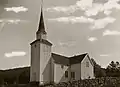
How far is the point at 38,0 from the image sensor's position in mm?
4293

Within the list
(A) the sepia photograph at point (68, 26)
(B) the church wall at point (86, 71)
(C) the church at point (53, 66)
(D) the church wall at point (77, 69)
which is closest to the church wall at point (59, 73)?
(C) the church at point (53, 66)

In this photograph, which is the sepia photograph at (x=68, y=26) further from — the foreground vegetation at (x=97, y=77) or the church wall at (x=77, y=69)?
the church wall at (x=77, y=69)

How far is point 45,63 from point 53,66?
1.00 ft

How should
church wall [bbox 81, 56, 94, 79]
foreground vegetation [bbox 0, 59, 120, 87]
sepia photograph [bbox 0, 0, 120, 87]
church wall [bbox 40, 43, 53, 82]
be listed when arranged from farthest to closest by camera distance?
1. church wall [bbox 81, 56, 94, 79]
2. church wall [bbox 40, 43, 53, 82]
3. foreground vegetation [bbox 0, 59, 120, 87]
4. sepia photograph [bbox 0, 0, 120, 87]

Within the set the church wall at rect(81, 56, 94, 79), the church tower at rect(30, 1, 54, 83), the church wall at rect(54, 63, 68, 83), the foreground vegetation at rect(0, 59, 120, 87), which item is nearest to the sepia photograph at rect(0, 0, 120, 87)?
the foreground vegetation at rect(0, 59, 120, 87)

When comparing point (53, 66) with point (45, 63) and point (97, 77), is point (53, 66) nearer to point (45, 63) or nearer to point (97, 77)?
point (45, 63)

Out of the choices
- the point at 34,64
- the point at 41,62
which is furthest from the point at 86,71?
the point at 34,64

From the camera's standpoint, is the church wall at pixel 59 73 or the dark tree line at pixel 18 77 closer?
the dark tree line at pixel 18 77

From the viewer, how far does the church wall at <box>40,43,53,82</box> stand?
8414 mm

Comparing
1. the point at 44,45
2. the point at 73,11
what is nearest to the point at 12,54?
the point at 73,11

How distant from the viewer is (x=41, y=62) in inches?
335

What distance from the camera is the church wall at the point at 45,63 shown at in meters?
8.41

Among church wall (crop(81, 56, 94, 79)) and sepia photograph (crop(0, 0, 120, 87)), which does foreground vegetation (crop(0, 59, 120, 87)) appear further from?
church wall (crop(81, 56, 94, 79))

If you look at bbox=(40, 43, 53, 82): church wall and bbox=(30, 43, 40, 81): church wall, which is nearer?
bbox=(30, 43, 40, 81): church wall
